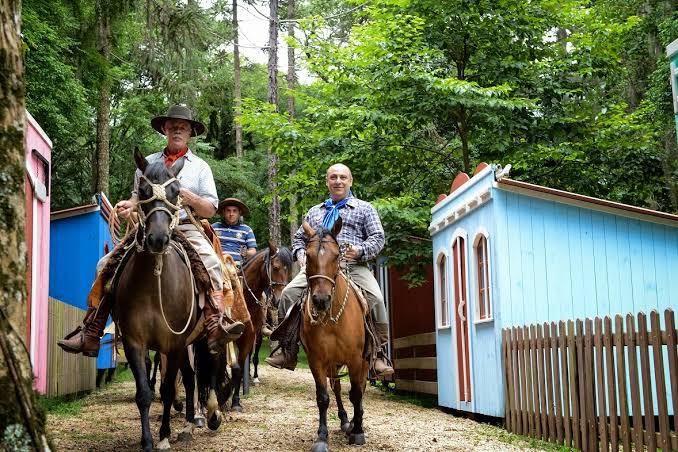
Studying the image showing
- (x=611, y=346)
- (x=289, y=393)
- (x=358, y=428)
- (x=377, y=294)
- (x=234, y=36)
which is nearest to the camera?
(x=611, y=346)

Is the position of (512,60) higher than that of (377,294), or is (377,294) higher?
(512,60)

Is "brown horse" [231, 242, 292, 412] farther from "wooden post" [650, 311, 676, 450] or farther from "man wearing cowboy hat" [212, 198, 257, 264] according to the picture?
"wooden post" [650, 311, 676, 450]

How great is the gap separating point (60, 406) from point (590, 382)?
6.97 m

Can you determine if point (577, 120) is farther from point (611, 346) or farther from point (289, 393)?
point (611, 346)

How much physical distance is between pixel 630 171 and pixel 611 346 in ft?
31.2

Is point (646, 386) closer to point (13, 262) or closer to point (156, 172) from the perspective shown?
point (156, 172)

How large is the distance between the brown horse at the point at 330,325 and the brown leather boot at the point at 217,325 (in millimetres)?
726

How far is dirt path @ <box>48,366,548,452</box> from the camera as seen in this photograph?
25.4 feet

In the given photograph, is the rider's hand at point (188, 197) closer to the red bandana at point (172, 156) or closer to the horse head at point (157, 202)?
the horse head at point (157, 202)

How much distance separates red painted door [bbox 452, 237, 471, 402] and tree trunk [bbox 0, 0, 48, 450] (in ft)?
28.6

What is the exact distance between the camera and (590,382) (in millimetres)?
7547

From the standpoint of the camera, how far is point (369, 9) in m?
16.7

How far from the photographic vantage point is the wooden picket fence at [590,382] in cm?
638

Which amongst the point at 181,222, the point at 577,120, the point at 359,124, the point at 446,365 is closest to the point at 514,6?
the point at 577,120
